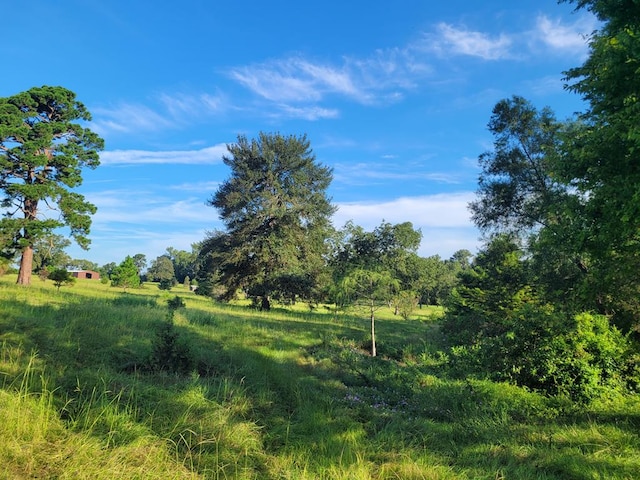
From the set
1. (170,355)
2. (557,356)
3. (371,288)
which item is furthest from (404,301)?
(170,355)

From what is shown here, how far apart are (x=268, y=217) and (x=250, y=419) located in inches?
837

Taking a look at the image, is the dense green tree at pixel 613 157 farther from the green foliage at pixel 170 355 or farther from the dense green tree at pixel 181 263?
the dense green tree at pixel 181 263

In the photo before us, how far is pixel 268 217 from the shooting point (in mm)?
26078

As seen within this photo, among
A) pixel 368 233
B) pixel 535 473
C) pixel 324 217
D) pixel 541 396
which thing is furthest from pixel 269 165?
pixel 535 473

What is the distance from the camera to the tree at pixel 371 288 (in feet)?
44.3

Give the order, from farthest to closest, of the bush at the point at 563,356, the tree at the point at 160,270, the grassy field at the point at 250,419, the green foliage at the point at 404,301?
1. the tree at the point at 160,270
2. the green foliage at the point at 404,301
3. the bush at the point at 563,356
4. the grassy field at the point at 250,419

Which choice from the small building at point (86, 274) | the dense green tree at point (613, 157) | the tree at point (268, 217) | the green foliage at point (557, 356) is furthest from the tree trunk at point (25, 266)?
the small building at point (86, 274)

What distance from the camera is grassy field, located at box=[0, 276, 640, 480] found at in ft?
12.3

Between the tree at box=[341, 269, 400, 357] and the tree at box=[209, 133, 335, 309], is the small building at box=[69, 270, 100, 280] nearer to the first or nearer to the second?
the tree at box=[209, 133, 335, 309]

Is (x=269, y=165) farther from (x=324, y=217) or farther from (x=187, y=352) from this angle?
(x=187, y=352)

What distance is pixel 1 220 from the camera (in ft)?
74.2

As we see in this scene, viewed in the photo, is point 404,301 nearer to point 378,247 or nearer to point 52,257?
point 378,247

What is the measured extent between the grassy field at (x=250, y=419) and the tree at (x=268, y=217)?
16.1m

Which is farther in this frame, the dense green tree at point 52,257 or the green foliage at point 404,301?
the dense green tree at point 52,257
